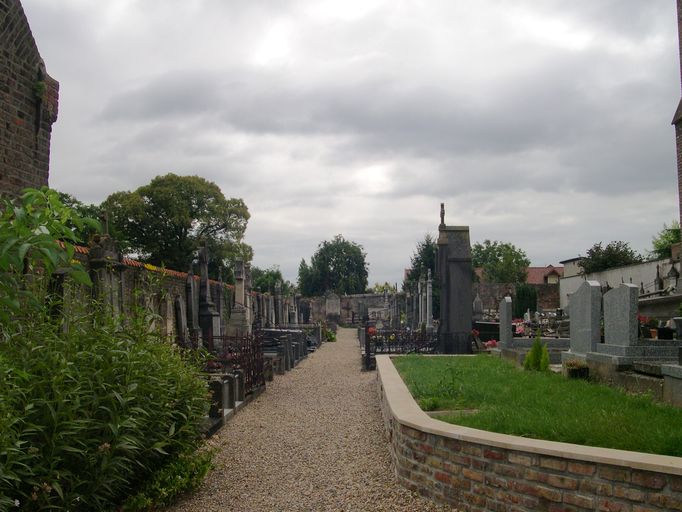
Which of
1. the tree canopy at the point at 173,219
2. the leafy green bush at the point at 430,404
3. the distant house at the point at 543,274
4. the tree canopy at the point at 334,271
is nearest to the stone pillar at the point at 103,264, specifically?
the leafy green bush at the point at 430,404

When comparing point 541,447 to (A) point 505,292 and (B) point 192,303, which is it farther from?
(A) point 505,292

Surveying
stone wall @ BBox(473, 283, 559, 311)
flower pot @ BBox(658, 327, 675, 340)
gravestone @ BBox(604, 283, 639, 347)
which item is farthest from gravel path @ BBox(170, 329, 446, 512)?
stone wall @ BBox(473, 283, 559, 311)

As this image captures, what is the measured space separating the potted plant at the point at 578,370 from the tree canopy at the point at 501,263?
53.1 meters

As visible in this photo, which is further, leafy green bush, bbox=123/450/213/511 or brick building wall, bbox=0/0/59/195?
brick building wall, bbox=0/0/59/195

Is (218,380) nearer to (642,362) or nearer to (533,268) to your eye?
(642,362)

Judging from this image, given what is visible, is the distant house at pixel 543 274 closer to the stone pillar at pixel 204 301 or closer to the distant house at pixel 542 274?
the distant house at pixel 542 274

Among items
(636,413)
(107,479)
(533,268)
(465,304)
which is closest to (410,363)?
(465,304)

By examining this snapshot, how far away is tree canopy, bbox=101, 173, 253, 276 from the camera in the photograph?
40688mm

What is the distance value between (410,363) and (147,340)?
25.7 feet

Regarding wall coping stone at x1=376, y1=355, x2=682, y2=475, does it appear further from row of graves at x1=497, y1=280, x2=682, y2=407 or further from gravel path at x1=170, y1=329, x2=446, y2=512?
row of graves at x1=497, y1=280, x2=682, y2=407

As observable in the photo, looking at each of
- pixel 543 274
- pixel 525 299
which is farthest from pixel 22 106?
pixel 543 274

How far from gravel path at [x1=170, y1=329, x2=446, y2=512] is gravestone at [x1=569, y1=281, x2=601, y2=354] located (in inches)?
126

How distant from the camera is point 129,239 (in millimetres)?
40688

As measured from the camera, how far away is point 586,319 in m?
10.2
